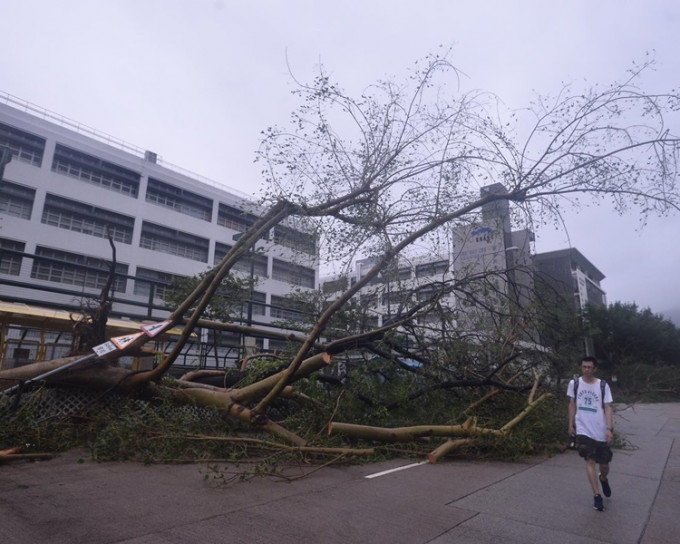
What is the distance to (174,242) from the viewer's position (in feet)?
107

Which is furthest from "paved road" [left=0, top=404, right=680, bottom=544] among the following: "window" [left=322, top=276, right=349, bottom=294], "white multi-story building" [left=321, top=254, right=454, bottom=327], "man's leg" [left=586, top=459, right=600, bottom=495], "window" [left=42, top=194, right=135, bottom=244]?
"window" [left=42, top=194, right=135, bottom=244]

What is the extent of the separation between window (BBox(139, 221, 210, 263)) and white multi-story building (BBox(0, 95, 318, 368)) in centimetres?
6

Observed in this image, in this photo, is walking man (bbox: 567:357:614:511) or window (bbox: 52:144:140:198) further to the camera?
window (bbox: 52:144:140:198)

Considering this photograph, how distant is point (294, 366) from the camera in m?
6.25

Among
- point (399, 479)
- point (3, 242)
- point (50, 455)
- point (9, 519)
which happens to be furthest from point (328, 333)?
point (3, 242)

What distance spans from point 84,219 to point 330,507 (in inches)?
1117

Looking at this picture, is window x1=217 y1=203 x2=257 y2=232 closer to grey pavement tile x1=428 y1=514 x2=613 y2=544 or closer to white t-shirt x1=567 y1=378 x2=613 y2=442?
white t-shirt x1=567 y1=378 x2=613 y2=442

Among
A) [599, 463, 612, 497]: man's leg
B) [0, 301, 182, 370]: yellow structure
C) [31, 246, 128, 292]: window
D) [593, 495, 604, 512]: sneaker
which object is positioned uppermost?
[31, 246, 128, 292]: window

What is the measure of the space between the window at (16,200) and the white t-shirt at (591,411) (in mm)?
27630

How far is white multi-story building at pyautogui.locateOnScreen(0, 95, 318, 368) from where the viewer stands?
24.9 m

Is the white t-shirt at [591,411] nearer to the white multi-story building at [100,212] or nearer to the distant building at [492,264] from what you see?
the distant building at [492,264]

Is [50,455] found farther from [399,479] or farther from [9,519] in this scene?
[399,479]

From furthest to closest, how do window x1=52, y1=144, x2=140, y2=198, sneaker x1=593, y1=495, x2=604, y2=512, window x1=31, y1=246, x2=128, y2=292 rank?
window x1=52, y1=144, x2=140, y2=198 < window x1=31, y1=246, x2=128, y2=292 < sneaker x1=593, y1=495, x2=604, y2=512

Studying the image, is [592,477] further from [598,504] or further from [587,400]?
[587,400]
